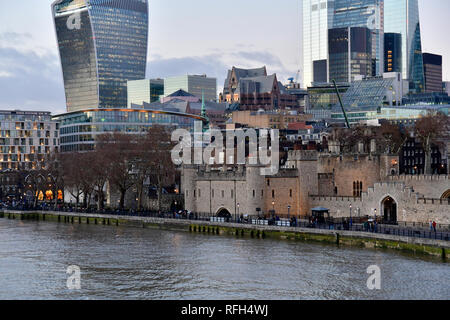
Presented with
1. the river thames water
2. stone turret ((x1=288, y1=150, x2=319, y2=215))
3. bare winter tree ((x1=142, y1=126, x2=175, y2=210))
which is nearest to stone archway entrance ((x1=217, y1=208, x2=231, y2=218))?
stone turret ((x1=288, y1=150, x2=319, y2=215))

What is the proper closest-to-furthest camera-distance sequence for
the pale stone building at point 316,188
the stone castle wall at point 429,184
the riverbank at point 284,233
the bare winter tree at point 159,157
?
the riverbank at point 284,233
the pale stone building at point 316,188
the stone castle wall at point 429,184
the bare winter tree at point 159,157

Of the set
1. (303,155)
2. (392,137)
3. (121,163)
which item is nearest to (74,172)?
(121,163)

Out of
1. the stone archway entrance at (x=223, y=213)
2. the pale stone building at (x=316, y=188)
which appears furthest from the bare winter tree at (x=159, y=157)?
the stone archway entrance at (x=223, y=213)

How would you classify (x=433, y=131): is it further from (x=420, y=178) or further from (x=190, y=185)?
(x=190, y=185)

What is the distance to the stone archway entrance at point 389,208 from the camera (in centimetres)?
7969

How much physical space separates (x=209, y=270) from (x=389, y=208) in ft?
91.6

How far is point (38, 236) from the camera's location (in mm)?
87438

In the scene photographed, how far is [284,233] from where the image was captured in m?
77.6

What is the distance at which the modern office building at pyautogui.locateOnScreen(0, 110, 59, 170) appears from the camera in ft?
616

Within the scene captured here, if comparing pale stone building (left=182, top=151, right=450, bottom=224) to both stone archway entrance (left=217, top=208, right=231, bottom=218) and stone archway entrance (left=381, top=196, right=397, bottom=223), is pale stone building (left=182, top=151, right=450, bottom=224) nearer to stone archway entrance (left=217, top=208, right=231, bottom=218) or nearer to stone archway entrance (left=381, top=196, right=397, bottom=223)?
stone archway entrance (left=381, top=196, right=397, bottom=223)

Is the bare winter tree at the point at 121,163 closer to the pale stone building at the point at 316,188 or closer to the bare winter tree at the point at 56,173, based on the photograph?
the bare winter tree at the point at 56,173

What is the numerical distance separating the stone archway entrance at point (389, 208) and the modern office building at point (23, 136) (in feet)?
399
